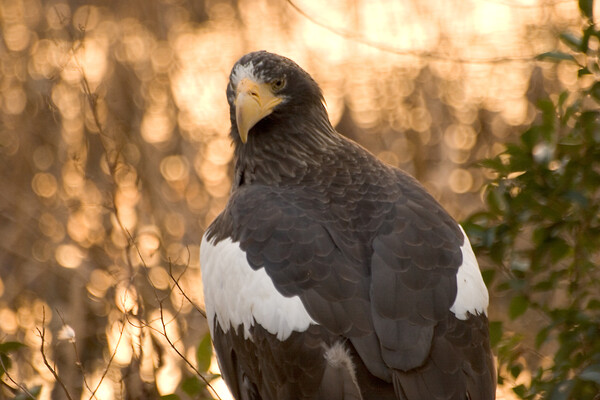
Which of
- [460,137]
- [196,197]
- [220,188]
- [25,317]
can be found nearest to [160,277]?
[25,317]

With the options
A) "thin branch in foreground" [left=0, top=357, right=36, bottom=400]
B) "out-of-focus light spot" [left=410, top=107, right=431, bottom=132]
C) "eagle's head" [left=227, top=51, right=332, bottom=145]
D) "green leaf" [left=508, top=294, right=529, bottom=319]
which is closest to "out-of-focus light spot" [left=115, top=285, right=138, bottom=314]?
"thin branch in foreground" [left=0, top=357, right=36, bottom=400]

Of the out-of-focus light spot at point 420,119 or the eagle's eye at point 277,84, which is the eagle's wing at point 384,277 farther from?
the out-of-focus light spot at point 420,119

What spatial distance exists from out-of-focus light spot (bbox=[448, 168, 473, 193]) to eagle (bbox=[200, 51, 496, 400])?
10.2ft

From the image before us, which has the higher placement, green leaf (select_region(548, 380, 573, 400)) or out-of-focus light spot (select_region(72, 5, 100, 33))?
green leaf (select_region(548, 380, 573, 400))

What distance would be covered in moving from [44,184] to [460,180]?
2769 millimetres

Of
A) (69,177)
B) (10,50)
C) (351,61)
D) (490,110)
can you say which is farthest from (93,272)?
(490,110)

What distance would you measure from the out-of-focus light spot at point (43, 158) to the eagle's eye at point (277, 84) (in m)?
2.96

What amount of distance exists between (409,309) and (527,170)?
0.91 m

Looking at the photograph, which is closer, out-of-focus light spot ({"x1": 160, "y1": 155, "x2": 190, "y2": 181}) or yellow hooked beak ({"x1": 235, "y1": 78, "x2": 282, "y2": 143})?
yellow hooked beak ({"x1": 235, "y1": 78, "x2": 282, "y2": 143})

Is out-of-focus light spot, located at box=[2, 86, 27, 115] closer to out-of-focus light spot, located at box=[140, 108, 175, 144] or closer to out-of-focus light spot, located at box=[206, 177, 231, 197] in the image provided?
out-of-focus light spot, located at box=[140, 108, 175, 144]

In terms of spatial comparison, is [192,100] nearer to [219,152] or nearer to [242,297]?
[219,152]

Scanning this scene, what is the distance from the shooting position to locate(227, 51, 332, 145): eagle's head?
4.18 m

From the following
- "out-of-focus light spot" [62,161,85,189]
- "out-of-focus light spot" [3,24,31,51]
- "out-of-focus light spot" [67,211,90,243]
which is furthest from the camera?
"out-of-focus light spot" [3,24,31,51]

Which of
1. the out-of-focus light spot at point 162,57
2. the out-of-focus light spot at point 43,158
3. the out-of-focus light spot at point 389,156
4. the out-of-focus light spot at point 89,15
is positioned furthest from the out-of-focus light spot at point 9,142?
the out-of-focus light spot at point 389,156
